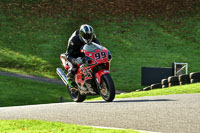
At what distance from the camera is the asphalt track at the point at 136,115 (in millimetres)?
8125

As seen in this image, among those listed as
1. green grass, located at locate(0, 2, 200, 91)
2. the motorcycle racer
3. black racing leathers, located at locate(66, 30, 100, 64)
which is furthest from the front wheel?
green grass, located at locate(0, 2, 200, 91)

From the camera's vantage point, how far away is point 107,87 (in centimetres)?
1108

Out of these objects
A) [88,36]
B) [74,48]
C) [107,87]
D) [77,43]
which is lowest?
[107,87]

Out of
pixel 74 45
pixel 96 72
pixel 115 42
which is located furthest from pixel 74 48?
pixel 115 42

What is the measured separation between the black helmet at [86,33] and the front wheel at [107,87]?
1216 millimetres

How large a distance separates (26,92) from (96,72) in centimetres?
1210

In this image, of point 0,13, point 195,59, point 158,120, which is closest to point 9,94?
point 158,120

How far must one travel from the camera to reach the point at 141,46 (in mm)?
40250

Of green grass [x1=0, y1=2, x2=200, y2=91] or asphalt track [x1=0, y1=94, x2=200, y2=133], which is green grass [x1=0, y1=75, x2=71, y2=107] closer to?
green grass [x1=0, y1=2, x2=200, y2=91]

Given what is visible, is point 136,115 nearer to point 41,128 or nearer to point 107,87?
point 107,87

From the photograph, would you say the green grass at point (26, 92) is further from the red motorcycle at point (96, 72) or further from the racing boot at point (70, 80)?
the red motorcycle at point (96, 72)

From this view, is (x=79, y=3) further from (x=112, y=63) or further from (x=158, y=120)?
(x=158, y=120)

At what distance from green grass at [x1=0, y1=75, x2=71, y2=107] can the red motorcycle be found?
8.59 meters

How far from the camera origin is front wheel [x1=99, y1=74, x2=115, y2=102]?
10.9 metres
